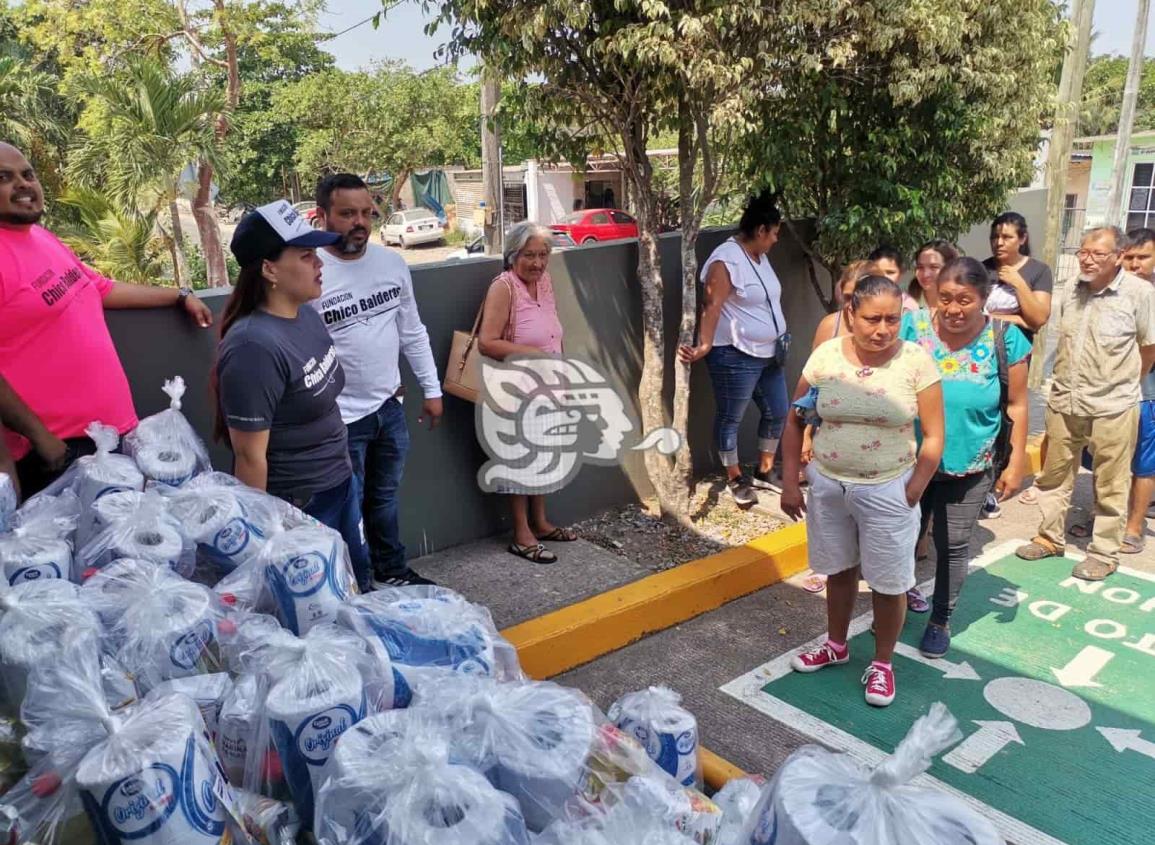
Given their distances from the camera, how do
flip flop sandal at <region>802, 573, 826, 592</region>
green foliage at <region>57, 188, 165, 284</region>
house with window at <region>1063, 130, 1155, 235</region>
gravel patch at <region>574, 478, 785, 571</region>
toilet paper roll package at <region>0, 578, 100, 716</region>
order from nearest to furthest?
1. toilet paper roll package at <region>0, 578, 100, 716</region>
2. flip flop sandal at <region>802, 573, 826, 592</region>
3. gravel patch at <region>574, 478, 785, 571</region>
4. green foliage at <region>57, 188, 165, 284</region>
5. house with window at <region>1063, 130, 1155, 235</region>

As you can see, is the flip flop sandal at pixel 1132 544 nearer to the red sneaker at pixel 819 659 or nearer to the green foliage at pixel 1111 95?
the red sneaker at pixel 819 659

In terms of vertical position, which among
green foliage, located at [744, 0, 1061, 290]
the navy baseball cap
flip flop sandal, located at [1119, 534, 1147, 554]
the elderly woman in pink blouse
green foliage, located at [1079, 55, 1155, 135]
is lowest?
flip flop sandal, located at [1119, 534, 1147, 554]

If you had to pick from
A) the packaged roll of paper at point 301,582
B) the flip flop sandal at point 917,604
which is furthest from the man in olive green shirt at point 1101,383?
the packaged roll of paper at point 301,582

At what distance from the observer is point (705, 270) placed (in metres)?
5.16

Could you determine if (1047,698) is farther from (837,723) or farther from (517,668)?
(517,668)

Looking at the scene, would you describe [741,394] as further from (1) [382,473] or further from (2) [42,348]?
(2) [42,348]

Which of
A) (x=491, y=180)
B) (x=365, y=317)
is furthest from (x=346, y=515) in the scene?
(x=491, y=180)

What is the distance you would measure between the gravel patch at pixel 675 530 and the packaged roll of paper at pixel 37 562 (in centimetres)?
314

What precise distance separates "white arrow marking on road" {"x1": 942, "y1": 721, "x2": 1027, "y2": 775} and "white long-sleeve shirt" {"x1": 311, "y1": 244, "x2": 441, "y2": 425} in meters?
2.63

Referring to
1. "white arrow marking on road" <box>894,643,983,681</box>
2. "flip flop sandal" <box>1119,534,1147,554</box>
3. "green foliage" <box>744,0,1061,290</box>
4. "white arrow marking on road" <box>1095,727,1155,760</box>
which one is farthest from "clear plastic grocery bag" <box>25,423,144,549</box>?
"flip flop sandal" <box>1119,534,1147,554</box>

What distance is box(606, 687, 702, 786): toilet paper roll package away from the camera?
1.81m

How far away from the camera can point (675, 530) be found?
199 inches

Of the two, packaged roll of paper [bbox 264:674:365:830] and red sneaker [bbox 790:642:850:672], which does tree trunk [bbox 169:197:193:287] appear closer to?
red sneaker [bbox 790:642:850:672]

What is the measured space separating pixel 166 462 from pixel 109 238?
31.8 ft
